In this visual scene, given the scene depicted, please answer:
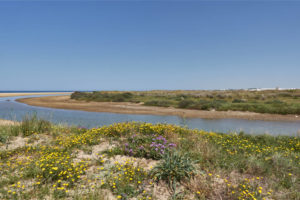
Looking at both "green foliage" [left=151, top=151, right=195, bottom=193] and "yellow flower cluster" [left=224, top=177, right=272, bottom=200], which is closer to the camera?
"yellow flower cluster" [left=224, top=177, right=272, bottom=200]

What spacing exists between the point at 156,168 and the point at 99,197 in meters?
1.57

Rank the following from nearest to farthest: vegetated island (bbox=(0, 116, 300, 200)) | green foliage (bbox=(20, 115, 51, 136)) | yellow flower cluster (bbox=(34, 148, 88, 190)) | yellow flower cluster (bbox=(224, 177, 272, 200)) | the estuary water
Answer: yellow flower cluster (bbox=(224, 177, 272, 200)) → vegetated island (bbox=(0, 116, 300, 200)) → yellow flower cluster (bbox=(34, 148, 88, 190)) → green foliage (bbox=(20, 115, 51, 136)) → the estuary water

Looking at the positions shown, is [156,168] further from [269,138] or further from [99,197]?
[269,138]

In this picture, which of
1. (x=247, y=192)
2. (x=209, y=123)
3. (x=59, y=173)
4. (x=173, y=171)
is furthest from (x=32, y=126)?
(x=209, y=123)

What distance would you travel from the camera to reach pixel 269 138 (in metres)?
8.54

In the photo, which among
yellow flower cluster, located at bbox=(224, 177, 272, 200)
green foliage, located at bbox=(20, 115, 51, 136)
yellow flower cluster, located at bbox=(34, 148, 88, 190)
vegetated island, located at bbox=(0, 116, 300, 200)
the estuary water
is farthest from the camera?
the estuary water

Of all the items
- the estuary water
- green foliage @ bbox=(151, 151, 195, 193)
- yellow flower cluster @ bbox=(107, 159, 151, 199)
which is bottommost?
the estuary water

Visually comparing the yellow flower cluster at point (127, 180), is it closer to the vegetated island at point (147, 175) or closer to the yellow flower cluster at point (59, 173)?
the vegetated island at point (147, 175)

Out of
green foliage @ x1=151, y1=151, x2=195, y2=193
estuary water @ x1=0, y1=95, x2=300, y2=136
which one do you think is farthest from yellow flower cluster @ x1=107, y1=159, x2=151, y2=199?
estuary water @ x1=0, y1=95, x2=300, y2=136

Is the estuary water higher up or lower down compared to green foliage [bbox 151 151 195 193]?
lower down

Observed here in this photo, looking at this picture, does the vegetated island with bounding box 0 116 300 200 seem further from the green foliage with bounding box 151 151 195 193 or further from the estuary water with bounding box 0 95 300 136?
the estuary water with bounding box 0 95 300 136

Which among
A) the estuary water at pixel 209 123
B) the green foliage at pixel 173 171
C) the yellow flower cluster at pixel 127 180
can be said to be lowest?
the estuary water at pixel 209 123

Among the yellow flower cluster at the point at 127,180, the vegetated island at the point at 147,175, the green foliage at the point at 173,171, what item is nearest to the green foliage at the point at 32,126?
the vegetated island at the point at 147,175

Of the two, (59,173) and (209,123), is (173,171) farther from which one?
(209,123)
